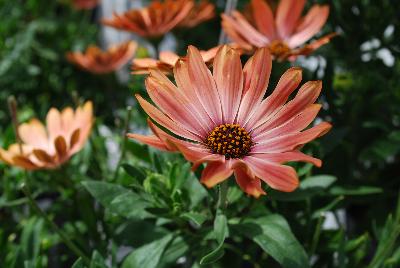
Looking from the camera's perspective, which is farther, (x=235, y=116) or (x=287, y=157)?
(x=235, y=116)

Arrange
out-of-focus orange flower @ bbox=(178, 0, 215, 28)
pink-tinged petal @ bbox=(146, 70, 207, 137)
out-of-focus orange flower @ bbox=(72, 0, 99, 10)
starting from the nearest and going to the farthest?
pink-tinged petal @ bbox=(146, 70, 207, 137) < out-of-focus orange flower @ bbox=(178, 0, 215, 28) < out-of-focus orange flower @ bbox=(72, 0, 99, 10)

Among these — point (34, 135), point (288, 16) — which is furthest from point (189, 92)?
point (34, 135)

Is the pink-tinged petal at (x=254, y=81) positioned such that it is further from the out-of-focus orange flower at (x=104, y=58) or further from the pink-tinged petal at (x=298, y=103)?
the out-of-focus orange flower at (x=104, y=58)

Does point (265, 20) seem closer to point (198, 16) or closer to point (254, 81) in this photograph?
point (198, 16)

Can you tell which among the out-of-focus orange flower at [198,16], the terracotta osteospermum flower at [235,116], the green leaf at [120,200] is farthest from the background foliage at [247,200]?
the out-of-focus orange flower at [198,16]

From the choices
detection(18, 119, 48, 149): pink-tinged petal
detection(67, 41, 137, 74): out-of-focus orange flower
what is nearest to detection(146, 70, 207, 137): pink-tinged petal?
detection(18, 119, 48, 149): pink-tinged petal

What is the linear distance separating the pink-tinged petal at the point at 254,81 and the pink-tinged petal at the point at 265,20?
1.16 ft

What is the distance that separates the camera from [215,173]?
668 mm

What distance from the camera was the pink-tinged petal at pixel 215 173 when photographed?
0.65 meters

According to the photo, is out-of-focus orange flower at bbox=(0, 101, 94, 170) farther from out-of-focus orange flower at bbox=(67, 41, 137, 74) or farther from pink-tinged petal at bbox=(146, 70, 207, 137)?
out-of-focus orange flower at bbox=(67, 41, 137, 74)

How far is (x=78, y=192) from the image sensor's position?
3.69ft

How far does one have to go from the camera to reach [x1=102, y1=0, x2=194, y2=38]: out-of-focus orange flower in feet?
3.99

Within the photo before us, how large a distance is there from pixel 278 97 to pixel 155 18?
1.84ft

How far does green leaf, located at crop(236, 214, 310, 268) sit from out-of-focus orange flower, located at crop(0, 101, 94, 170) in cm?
35
